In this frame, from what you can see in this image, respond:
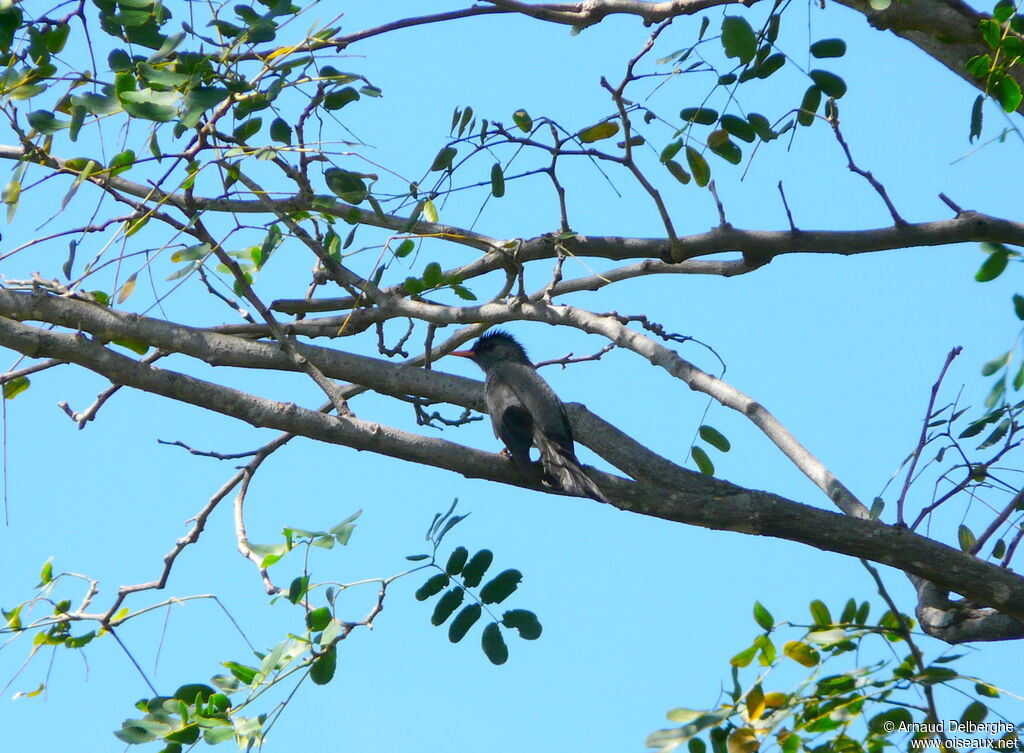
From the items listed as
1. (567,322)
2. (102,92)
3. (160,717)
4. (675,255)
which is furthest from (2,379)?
(675,255)

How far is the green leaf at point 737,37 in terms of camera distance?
432 cm

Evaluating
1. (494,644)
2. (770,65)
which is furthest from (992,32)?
(494,644)

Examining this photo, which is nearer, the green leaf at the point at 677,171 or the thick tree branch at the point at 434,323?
the thick tree branch at the point at 434,323

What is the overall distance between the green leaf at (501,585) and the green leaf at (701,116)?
2.20 m

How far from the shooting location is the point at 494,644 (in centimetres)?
445

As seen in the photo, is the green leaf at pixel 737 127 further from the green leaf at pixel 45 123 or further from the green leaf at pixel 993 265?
the green leaf at pixel 45 123

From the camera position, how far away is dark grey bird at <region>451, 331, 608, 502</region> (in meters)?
5.05

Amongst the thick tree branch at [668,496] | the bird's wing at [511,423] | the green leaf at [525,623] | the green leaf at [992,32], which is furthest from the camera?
the bird's wing at [511,423]

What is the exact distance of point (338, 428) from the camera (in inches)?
169

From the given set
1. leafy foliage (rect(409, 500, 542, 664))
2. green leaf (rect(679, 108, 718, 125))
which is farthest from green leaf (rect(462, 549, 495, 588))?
green leaf (rect(679, 108, 718, 125))

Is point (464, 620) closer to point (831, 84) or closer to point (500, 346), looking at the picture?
point (831, 84)

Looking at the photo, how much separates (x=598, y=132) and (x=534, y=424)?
5.84 ft

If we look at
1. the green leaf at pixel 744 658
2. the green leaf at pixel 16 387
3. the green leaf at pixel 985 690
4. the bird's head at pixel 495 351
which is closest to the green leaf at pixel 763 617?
the green leaf at pixel 744 658

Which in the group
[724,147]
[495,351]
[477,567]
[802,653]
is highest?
[495,351]
